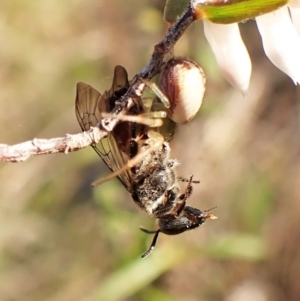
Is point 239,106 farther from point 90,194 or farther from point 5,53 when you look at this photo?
point 5,53

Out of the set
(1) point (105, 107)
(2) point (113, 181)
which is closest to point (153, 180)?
(1) point (105, 107)

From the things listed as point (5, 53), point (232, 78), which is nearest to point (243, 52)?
→ point (232, 78)

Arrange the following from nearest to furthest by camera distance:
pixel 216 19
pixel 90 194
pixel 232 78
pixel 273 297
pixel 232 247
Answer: pixel 216 19 → pixel 232 78 → pixel 232 247 → pixel 273 297 → pixel 90 194

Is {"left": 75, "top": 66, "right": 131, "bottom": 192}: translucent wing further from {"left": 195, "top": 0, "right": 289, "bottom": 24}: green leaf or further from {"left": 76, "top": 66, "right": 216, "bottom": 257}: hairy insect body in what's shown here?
{"left": 195, "top": 0, "right": 289, "bottom": 24}: green leaf

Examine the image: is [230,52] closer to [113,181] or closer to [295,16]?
[295,16]

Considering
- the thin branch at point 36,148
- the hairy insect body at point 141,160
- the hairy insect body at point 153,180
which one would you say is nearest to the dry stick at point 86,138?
the thin branch at point 36,148

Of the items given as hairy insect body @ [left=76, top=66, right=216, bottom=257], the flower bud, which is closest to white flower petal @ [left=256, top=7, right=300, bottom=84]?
Result: the flower bud
